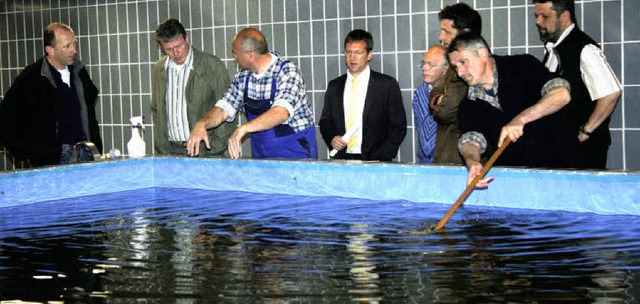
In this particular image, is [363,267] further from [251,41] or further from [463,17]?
[251,41]

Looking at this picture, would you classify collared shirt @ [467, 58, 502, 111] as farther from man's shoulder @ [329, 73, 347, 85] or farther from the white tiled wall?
man's shoulder @ [329, 73, 347, 85]

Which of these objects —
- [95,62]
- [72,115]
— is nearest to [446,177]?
[72,115]

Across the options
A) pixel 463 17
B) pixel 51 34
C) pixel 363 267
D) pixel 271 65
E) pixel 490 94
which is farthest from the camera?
pixel 51 34

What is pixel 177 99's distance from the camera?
23.2ft

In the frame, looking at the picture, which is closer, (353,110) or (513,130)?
(513,130)

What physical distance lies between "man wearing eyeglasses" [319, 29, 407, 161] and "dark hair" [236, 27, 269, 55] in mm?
635

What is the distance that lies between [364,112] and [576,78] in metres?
1.54

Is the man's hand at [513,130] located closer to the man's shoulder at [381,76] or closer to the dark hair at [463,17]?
the dark hair at [463,17]

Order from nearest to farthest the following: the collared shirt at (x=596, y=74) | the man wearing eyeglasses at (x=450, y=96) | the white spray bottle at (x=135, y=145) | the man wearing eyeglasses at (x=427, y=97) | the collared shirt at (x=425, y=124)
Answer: the collared shirt at (x=596, y=74) → the man wearing eyeglasses at (x=450, y=96) → the man wearing eyeglasses at (x=427, y=97) → the collared shirt at (x=425, y=124) → the white spray bottle at (x=135, y=145)

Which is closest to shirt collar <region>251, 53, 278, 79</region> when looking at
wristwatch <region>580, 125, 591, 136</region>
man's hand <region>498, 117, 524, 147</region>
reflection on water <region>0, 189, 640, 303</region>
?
reflection on water <region>0, 189, 640, 303</region>

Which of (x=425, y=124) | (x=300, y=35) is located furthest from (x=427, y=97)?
(x=300, y=35)

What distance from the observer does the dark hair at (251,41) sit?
6332 mm

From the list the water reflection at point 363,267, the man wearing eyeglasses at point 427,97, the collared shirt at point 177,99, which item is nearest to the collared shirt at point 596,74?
the man wearing eyeglasses at point 427,97

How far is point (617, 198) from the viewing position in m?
4.71
